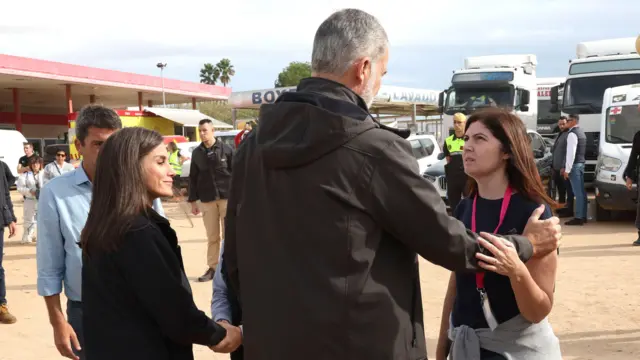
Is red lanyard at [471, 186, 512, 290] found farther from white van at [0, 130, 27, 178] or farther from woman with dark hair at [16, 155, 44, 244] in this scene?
white van at [0, 130, 27, 178]

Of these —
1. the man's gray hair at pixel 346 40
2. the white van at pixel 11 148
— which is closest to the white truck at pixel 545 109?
the white van at pixel 11 148

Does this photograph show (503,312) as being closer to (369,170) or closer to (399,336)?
(399,336)

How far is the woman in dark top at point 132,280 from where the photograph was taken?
238 cm

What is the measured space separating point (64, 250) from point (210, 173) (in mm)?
5295

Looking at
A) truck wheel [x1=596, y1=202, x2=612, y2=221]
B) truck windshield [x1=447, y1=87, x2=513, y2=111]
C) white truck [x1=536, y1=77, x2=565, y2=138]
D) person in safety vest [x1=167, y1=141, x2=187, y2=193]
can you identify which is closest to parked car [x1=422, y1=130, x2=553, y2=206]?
truck wheel [x1=596, y1=202, x2=612, y2=221]

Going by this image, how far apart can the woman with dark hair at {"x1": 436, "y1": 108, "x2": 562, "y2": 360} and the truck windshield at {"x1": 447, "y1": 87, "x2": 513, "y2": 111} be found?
52.0ft

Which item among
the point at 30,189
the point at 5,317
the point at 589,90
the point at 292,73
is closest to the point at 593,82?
the point at 589,90

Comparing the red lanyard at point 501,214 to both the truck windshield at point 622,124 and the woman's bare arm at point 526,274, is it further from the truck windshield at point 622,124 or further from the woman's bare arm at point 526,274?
the truck windshield at point 622,124

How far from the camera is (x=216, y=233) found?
867 centimetres

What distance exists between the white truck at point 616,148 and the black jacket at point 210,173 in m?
6.91

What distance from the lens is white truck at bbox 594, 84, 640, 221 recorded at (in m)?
11.8

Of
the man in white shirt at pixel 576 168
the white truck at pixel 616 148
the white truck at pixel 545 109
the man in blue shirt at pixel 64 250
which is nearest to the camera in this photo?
the man in blue shirt at pixel 64 250

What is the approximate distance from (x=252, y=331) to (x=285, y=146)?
59cm

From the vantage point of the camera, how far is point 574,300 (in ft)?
22.9
